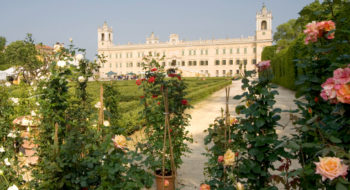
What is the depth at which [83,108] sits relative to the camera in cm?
315

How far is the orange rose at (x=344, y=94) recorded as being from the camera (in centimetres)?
96

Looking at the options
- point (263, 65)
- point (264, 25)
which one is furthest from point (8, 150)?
point (264, 25)

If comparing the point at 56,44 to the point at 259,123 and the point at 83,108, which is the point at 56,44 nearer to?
the point at 83,108

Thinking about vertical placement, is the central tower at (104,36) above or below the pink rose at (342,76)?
above

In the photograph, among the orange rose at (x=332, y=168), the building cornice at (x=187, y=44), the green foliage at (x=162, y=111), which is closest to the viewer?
the orange rose at (x=332, y=168)

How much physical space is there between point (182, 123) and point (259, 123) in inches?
66.2

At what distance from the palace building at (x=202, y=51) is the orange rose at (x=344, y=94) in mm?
47576

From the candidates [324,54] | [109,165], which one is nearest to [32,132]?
[109,165]

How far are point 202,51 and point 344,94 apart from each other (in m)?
55.7

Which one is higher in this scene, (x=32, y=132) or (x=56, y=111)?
(x=56, y=111)

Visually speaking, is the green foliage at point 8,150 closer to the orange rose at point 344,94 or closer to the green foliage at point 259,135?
the green foliage at point 259,135

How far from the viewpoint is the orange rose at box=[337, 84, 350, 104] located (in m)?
0.96

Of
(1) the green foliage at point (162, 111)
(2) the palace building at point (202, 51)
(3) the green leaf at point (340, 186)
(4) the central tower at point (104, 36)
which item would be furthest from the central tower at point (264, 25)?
(3) the green leaf at point (340, 186)

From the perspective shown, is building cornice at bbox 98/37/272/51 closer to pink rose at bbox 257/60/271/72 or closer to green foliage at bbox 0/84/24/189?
green foliage at bbox 0/84/24/189
